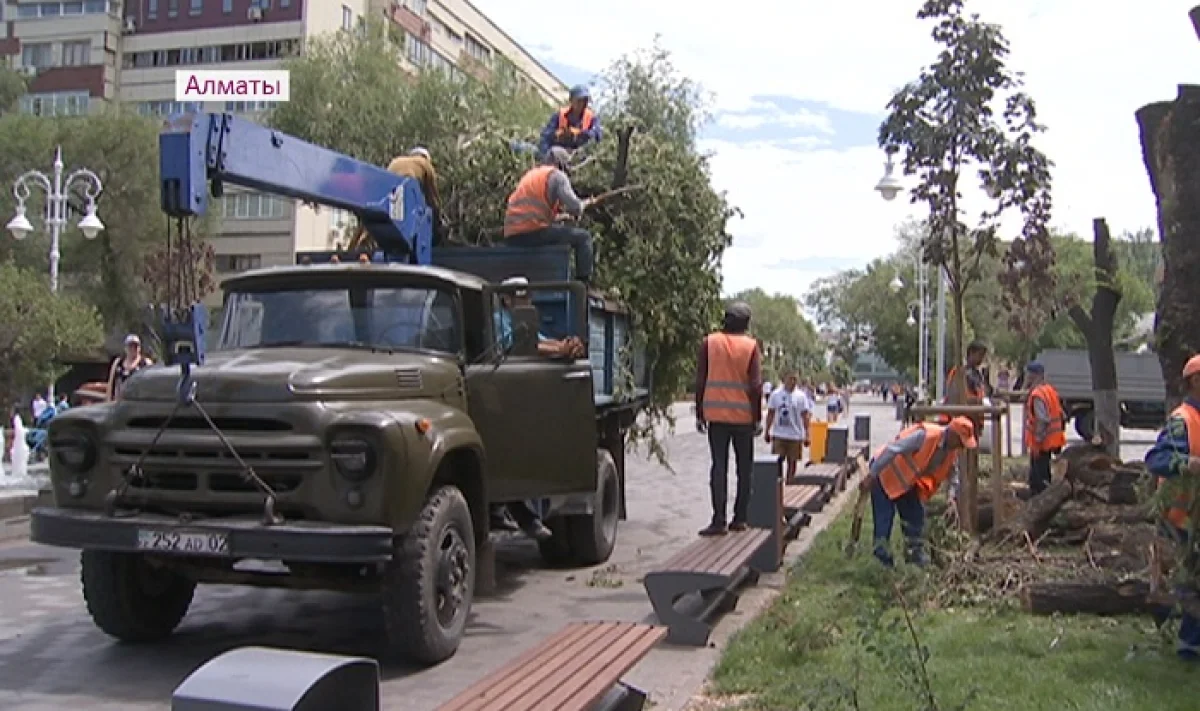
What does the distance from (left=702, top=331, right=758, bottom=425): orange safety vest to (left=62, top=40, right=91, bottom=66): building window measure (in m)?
61.0

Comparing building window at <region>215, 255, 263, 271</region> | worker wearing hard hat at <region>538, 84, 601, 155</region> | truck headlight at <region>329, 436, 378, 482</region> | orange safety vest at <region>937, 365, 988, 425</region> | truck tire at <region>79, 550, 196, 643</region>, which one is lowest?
truck tire at <region>79, 550, 196, 643</region>

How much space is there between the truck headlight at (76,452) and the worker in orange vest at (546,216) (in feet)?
13.3

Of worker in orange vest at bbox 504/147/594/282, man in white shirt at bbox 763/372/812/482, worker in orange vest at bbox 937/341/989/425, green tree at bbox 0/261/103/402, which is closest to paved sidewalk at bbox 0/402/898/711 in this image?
worker in orange vest at bbox 504/147/594/282

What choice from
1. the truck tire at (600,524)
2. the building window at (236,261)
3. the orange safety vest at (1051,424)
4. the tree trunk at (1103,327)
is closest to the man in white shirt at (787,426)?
the orange safety vest at (1051,424)

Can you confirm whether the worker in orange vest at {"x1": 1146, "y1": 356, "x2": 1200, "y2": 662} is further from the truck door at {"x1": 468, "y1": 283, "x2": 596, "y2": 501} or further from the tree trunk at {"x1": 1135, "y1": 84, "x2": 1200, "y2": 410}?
the truck door at {"x1": 468, "y1": 283, "x2": 596, "y2": 501}

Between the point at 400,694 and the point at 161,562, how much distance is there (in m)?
1.60

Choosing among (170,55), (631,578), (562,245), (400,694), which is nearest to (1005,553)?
(631,578)

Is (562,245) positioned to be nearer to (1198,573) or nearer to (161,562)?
(161,562)

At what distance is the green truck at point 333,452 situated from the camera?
631 cm

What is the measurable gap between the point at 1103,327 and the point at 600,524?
253 inches

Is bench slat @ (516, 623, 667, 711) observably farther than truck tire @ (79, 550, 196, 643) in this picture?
No

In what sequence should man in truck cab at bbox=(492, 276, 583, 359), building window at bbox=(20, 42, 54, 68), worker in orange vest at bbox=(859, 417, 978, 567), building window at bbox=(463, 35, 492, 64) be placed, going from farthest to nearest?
building window at bbox=(463, 35, 492, 64) → building window at bbox=(20, 42, 54, 68) → worker in orange vest at bbox=(859, 417, 978, 567) → man in truck cab at bbox=(492, 276, 583, 359)

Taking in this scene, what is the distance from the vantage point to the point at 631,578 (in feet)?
32.5

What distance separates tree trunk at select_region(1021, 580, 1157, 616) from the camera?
734 centimetres
